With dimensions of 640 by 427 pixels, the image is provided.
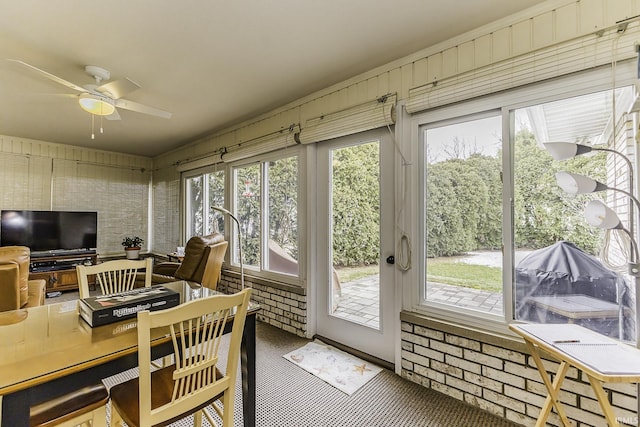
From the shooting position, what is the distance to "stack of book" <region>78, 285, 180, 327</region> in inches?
51.9

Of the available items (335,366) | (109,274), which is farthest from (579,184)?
(109,274)

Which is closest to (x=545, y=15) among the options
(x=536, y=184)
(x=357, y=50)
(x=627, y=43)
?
(x=627, y=43)

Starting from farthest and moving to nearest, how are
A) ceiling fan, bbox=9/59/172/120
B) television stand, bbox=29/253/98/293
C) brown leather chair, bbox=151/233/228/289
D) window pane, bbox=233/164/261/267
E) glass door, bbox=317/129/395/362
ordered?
1. television stand, bbox=29/253/98/293
2. window pane, bbox=233/164/261/267
3. brown leather chair, bbox=151/233/228/289
4. glass door, bbox=317/129/395/362
5. ceiling fan, bbox=9/59/172/120

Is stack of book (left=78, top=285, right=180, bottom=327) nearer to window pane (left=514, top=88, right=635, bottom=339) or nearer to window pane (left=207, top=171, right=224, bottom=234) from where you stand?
window pane (left=514, top=88, right=635, bottom=339)

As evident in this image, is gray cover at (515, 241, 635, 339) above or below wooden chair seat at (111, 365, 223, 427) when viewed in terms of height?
above

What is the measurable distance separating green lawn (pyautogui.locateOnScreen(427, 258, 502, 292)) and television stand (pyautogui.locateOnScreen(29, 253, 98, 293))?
5330 mm

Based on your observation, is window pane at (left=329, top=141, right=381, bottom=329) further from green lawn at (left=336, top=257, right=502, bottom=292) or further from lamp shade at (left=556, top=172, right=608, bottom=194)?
lamp shade at (left=556, top=172, right=608, bottom=194)

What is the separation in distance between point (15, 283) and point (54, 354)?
1795mm

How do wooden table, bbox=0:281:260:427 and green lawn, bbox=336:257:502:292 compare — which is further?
green lawn, bbox=336:257:502:292

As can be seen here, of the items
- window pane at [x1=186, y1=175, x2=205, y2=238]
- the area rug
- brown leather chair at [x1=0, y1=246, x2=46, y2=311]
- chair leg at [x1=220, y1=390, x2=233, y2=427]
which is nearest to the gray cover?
the area rug

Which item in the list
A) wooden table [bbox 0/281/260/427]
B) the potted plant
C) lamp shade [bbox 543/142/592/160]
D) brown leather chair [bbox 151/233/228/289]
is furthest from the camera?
the potted plant

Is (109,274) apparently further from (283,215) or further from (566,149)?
(566,149)

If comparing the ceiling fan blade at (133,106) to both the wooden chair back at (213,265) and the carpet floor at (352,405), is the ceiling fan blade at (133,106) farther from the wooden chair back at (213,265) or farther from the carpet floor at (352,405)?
the carpet floor at (352,405)

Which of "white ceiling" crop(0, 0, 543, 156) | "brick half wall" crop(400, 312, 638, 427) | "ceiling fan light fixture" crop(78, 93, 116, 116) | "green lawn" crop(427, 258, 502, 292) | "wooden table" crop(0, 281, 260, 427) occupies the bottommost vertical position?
"brick half wall" crop(400, 312, 638, 427)
